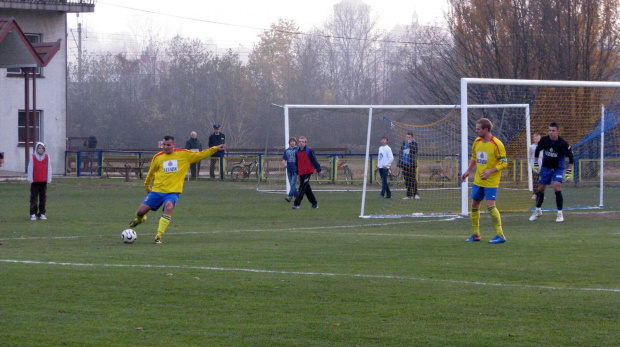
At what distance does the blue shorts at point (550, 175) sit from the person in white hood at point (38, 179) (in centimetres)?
1048

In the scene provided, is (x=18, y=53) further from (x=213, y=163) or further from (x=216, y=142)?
(x=213, y=163)

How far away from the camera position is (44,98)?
37.4 m

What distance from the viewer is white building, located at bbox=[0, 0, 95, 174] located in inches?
1415

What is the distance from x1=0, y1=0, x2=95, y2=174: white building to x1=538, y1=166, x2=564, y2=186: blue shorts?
2514cm

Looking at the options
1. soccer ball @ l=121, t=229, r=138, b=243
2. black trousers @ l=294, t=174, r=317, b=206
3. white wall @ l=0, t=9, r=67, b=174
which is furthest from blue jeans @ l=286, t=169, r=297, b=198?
white wall @ l=0, t=9, r=67, b=174

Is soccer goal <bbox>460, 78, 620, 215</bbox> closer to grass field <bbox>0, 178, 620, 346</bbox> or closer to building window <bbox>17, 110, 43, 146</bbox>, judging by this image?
grass field <bbox>0, 178, 620, 346</bbox>

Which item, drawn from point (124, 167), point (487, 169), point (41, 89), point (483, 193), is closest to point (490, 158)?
point (487, 169)

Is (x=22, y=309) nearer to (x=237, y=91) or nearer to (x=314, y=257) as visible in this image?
(x=314, y=257)

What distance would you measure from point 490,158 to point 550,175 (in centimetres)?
417

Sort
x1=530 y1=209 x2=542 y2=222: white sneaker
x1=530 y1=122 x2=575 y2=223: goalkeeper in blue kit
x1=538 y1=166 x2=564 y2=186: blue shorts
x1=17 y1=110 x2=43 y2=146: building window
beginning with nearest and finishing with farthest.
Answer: x1=530 y1=122 x2=575 y2=223: goalkeeper in blue kit
x1=538 y1=166 x2=564 y2=186: blue shorts
x1=530 y1=209 x2=542 y2=222: white sneaker
x1=17 y1=110 x2=43 y2=146: building window

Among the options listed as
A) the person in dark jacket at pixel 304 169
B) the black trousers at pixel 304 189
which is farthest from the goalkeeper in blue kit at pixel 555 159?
the black trousers at pixel 304 189

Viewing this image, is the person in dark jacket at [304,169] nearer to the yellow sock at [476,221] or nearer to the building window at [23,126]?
the yellow sock at [476,221]

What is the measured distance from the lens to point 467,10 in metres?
34.7

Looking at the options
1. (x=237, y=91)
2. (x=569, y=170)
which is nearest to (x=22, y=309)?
(x=569, y=170)
